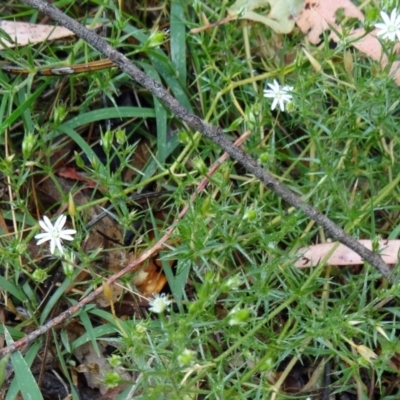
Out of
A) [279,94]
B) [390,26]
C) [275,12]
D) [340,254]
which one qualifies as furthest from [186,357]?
[275,12]

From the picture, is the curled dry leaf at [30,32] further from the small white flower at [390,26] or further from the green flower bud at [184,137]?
the small white flower at [390,26]

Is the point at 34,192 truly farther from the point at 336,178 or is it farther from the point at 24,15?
the point at 336,178

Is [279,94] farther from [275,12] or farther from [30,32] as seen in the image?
[30,32]

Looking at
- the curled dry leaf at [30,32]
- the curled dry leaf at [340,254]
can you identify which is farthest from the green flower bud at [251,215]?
the curled dry leaf at [30,32]

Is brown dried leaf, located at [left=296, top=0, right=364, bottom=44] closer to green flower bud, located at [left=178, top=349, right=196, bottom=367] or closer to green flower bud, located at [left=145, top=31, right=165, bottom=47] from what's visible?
green flower bud, located at [left=145, top=31, right=165, bottom=47]

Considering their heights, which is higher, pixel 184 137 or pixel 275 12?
pixel 275 12

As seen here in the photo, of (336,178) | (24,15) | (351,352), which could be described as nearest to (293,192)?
(336,178)

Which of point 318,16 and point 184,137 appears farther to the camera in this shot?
point 318,16
